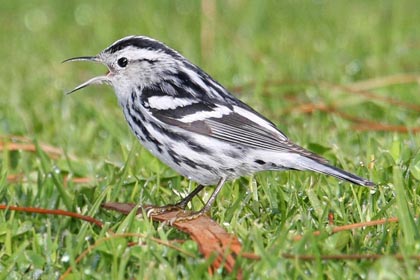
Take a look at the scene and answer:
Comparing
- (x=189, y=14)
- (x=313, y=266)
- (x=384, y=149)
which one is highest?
(x=189, y=14)

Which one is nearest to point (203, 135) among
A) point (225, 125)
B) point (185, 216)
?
point (225, 125)

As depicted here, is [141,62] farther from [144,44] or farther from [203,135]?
[203,135]

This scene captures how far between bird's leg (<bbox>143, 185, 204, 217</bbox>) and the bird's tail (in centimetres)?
69

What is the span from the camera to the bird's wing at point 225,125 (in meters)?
4.66

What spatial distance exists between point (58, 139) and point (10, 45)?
3.34 m

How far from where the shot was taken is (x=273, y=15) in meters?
10.0

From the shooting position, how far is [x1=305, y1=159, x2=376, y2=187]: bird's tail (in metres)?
4.28

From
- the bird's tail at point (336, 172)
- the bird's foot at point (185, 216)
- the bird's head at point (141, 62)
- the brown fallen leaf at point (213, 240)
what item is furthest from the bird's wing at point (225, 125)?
the brown fallen leaf at point (213, 240)

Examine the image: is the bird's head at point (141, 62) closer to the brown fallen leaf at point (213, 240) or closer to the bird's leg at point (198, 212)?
the bird's leg at point (198, 212)

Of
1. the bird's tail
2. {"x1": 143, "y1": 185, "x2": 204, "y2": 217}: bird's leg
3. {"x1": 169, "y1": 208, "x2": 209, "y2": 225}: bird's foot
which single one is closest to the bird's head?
{"x1": 143, "y1": 185, "x2": 204, "y2": 217}: bird's leg

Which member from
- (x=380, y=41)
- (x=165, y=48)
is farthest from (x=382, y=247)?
(x=380, y=41)

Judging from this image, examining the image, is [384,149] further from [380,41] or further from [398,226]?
[380,41]

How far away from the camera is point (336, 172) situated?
4352mm

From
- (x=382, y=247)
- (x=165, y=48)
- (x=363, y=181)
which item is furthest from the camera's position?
(x=165, y=48)
